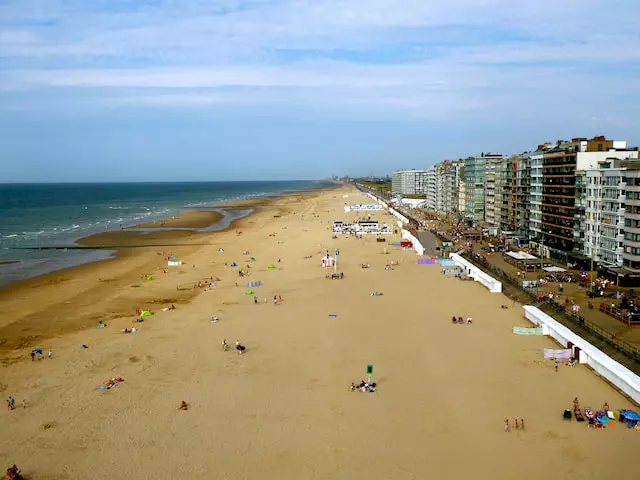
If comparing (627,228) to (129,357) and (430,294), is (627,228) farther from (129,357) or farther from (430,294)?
(129,357)

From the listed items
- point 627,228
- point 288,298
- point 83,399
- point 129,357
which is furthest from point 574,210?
point 83,399

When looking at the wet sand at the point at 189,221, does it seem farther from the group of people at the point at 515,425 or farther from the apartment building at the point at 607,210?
the group of people at the point at 515,425

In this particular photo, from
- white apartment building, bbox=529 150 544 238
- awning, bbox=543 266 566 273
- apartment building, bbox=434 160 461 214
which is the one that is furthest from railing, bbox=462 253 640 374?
apartment building, bbox=434 160 461 214

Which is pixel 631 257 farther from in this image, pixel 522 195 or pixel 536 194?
pixel 522 195

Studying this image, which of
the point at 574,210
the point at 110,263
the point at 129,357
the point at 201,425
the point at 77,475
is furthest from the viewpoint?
the point at 110,263

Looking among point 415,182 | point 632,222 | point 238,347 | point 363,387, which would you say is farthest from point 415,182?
point 363,387
